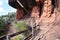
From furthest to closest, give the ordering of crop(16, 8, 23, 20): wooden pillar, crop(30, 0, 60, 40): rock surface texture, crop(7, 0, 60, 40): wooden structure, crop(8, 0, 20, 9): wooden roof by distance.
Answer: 1. crop(16, 8, 23, 20): wooden pillar
2. crop(8, 0, 20, 9): wooden roof
3. crop(7, 0, 60, 40): wooden structure
4. crop(30, 0, 60, 40): rock surface texture

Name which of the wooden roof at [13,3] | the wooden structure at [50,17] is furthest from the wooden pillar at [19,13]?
the wooden structure at [50,17]

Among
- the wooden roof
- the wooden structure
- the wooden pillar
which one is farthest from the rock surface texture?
the wooden pillar

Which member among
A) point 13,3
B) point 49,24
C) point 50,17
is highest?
point 13,3

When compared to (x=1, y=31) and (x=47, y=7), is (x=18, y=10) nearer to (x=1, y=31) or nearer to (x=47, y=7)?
(x=1, y=31)

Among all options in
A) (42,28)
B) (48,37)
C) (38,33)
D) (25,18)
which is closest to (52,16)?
(42,28)

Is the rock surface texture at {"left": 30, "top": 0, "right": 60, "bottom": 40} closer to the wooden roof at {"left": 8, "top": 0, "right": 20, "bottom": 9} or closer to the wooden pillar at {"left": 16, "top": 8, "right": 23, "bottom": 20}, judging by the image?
the wooden roof at {"left": 8, "top": 0, "right": 20, "bottom": 9}

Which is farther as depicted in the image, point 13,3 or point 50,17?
point 13,3

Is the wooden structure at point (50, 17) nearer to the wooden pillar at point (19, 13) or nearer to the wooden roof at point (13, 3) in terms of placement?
the wooden roof at point (13, 3)

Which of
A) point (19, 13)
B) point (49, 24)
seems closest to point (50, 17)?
point (49, 24)

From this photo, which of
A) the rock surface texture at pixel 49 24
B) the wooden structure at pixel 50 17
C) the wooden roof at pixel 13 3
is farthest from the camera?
the wooden roof at pixel 13 3

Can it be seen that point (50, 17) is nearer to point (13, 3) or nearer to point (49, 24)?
point (49, 24)

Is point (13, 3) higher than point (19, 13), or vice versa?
point (13, 3)

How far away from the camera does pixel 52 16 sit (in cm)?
1295

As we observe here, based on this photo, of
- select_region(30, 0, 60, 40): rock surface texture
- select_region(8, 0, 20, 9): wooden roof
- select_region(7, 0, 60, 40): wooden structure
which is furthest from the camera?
select_region(8, 0, 20, 9): wooden roof
